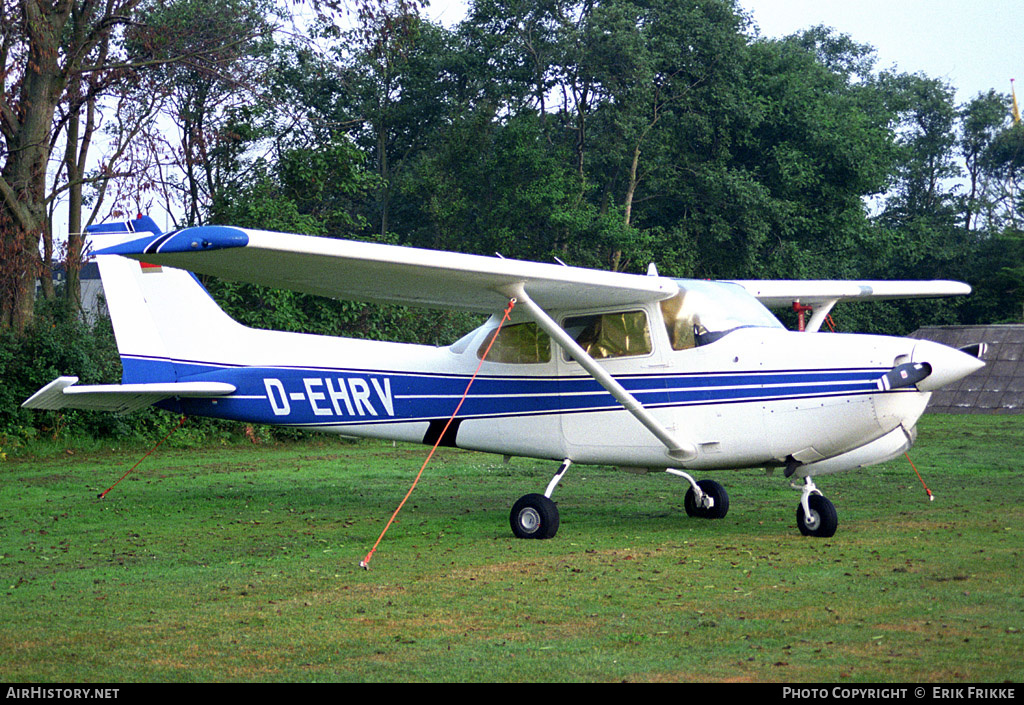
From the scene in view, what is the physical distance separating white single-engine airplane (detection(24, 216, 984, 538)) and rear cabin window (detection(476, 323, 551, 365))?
2cm

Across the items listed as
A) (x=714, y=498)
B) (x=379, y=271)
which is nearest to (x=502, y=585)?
(x=379, y=271)

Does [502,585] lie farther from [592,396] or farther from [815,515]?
[815,515]

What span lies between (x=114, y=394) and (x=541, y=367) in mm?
4749

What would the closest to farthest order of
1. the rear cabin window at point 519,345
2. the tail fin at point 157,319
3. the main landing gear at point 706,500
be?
1. the rear cabin window at point 519,345
2. the main landing gear at point 706,500
3. the tail fin at point 157,319

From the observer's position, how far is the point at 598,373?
30.6ft

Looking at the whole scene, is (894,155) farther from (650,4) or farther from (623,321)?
(623,321)

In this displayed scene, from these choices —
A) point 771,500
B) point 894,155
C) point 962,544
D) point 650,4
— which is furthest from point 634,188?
point 962,544

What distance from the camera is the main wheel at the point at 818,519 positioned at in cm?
903

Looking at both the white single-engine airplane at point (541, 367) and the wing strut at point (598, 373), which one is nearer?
the white single-engine airplane at point (541, 367)

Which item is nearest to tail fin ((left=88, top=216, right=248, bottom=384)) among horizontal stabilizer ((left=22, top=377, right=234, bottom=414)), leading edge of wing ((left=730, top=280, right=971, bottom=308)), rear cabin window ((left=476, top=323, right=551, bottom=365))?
horizontal stabilizer ((left=22, top=377, right=234, bottom=414))

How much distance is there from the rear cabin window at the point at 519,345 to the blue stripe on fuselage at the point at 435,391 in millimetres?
200

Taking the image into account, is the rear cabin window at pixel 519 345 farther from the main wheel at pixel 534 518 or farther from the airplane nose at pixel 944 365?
the airplane nose at pixel 944 365

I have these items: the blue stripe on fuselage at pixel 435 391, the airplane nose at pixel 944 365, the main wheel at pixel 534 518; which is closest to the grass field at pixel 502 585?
the main wheel at pixel 534 518

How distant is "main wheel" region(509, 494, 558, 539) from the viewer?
30.7ft
